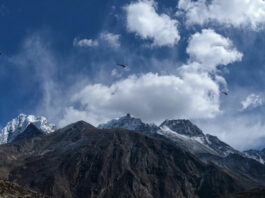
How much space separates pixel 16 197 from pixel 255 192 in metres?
115

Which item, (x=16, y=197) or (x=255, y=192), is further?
(x=255, y=192)

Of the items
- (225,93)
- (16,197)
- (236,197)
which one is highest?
(225,93)

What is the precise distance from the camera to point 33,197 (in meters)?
160

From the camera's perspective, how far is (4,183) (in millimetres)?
167500

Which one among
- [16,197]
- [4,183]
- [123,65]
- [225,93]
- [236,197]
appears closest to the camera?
[123,65]

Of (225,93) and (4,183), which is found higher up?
(225,93)

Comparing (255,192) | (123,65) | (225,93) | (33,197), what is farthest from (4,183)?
(255,192)

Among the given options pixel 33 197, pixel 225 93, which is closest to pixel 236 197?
pixel 225 93

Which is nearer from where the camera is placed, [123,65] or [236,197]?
[123,65]

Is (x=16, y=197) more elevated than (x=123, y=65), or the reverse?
(x=123, y=65)

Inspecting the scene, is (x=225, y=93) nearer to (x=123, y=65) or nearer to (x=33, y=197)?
(x=123, y=65)

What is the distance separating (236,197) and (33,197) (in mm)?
97300

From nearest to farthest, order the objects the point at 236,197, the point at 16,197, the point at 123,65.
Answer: the point at 123,65 < the point at 16,197 < the point at 236,197

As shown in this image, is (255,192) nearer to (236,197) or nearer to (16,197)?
(236,197)
